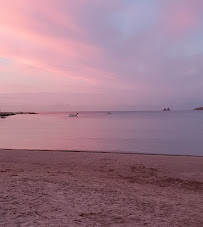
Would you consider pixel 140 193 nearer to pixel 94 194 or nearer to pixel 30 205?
pixel 94 194

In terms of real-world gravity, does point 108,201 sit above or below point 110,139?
above

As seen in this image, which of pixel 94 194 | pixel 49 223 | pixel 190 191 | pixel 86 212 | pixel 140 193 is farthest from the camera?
pixel 190 191

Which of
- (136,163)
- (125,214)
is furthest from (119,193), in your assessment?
(136,163)

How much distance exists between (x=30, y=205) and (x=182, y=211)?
398cm

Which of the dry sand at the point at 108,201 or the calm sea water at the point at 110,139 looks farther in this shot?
the calm sea water at the point at 110,139

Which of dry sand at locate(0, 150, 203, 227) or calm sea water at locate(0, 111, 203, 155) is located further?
calm sea water at locate(0, 111, 203, 155)

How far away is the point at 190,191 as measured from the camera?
9398mm

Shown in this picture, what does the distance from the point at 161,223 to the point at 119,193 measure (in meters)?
2.53

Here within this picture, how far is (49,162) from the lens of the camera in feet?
50.1

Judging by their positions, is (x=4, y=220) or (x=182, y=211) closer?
(x=4, y=220)

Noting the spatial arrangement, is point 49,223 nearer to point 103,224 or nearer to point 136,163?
point 103,224

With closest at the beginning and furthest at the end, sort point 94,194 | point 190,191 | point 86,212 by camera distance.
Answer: point 86,212, point 94,194, point 190,191

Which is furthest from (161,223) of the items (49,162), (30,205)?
(49,162)

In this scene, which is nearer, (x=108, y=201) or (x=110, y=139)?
(x=108, y=201)
